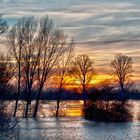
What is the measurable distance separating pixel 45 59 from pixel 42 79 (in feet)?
7.59

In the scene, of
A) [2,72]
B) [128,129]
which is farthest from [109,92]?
[2,72]

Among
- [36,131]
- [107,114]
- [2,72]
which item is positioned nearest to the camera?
[2,72]

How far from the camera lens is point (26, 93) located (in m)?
57.3

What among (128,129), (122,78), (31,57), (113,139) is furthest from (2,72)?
(122,78)

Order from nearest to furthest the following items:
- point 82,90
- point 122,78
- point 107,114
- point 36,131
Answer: point 36,131
point 107,114
point 82,90
point 122,78

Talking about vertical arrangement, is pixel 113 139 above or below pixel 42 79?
below

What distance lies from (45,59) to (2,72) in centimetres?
2669

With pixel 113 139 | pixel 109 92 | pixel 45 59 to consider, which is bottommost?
pixel 113 139

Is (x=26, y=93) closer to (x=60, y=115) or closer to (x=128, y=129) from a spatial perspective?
(x=60, y=115)

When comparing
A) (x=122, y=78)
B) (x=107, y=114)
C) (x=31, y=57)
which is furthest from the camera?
(x=122, y=78)

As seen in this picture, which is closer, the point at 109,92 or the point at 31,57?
the point at 109,92

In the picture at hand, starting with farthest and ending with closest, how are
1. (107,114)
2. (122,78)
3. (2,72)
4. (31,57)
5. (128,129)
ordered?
(122,78) → (31,57) → (107,114) → (128,129) → (2,72)

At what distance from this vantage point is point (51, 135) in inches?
1337

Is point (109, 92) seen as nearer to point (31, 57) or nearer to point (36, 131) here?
point (31, 57)
